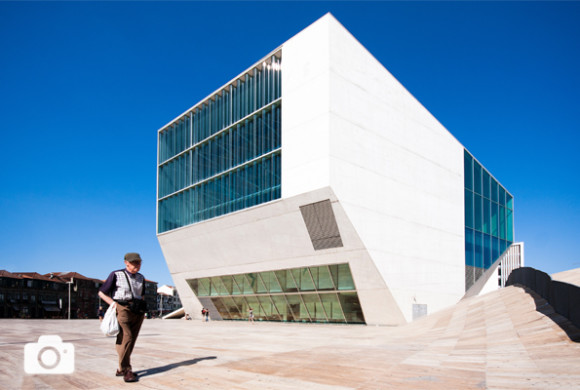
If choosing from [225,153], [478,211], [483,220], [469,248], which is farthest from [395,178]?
[483,220]

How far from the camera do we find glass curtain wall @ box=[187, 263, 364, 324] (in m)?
27.2

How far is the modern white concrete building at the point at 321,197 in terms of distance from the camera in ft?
82.3

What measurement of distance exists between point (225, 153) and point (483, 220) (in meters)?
24.0

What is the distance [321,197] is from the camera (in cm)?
2416

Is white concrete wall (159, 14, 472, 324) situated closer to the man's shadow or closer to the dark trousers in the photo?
the man's shadow

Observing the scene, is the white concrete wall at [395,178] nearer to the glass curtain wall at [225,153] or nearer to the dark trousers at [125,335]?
the glass curtain wall at [225,153]

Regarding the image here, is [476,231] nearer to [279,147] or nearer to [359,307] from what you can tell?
[359,307]

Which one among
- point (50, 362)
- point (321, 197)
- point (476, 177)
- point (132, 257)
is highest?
point (476, 177)

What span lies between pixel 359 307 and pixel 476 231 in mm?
16996

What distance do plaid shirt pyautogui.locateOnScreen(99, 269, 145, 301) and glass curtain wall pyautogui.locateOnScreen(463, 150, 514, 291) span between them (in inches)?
1313

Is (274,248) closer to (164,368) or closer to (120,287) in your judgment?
(164,368)

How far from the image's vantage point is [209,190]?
34.1 metres

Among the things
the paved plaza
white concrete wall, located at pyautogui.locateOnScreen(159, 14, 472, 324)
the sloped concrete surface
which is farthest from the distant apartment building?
the paved plaza

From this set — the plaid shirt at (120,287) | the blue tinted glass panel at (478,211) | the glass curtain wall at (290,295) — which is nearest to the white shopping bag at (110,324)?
the plaid shirt at (120,287)
